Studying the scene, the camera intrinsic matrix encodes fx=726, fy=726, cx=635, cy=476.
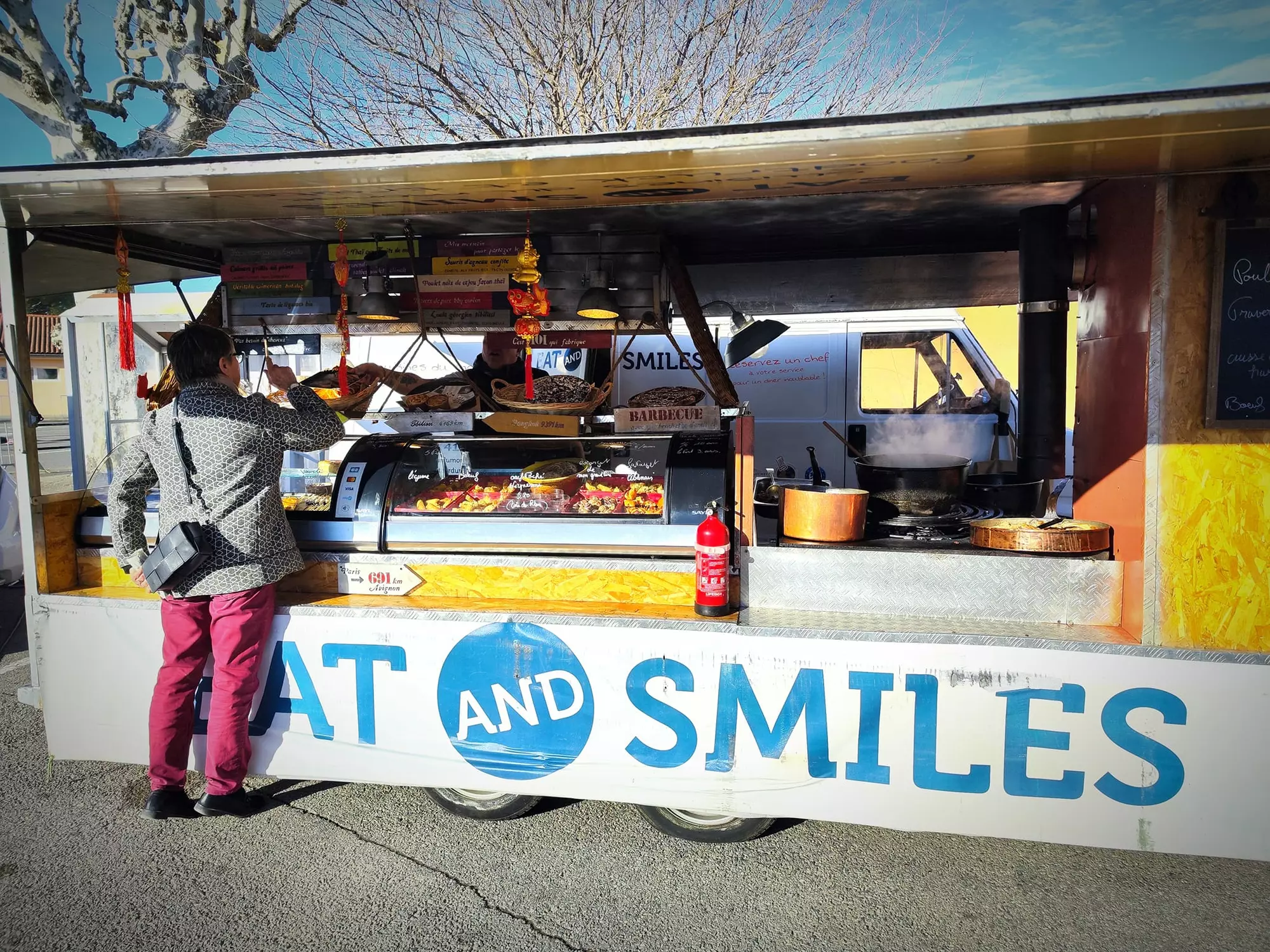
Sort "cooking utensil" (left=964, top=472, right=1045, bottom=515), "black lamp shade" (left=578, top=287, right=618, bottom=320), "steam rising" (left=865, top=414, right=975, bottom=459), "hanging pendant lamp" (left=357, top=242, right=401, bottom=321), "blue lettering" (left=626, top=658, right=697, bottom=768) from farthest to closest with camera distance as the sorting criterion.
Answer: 1. "steam rising" (left=865, top=414, right=975, bottom=459)
2. "hanging pendant lamp" (left=357, top=242, right=401, bottom=321)
3. "black lamp shade" (left=578, top=287, right=618, bottom=320)
4. "cooking utensil" (left=964, top=472, right=1045, bottom=515)
5. "blue lettering" (left=626, top=658, right=697, bottom=768)

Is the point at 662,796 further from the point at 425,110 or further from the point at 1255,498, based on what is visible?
the point at 425,110

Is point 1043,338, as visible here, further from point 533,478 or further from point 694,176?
point 533,478

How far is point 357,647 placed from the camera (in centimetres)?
328

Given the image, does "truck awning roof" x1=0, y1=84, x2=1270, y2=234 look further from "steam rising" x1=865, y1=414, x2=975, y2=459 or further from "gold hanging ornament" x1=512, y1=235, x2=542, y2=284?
"steam rising" x1=865, y1=414, x2=975, y2=459

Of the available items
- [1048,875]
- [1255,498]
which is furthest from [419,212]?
[1048,875]

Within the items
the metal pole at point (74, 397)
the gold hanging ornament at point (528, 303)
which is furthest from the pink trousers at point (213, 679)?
the metal pole at point (74, 397)

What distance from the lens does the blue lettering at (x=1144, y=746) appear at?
270 centimetres

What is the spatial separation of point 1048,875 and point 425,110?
13831 millimetres

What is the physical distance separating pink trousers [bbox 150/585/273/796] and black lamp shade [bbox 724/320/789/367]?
13.6ft

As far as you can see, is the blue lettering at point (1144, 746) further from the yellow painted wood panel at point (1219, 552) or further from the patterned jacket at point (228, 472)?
the patterned jacket at point (228, 472)

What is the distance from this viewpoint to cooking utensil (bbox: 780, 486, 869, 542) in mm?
3357

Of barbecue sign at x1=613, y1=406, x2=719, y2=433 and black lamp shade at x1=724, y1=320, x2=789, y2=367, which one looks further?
black lamp shade at x1=724, y1=320, x2=789, y2=367

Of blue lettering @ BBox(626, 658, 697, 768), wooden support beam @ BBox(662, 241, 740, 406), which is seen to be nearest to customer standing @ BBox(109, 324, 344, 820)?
blue lettering @ BBox(626, 658, 697, 768)

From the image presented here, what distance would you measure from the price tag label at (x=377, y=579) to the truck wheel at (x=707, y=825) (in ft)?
5.09
